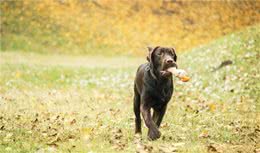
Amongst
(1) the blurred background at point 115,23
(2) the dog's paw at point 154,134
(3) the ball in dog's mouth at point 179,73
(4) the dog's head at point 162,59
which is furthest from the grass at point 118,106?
(1) the blurred background at point 115,23

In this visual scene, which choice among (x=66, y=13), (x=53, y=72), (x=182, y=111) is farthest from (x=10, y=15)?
(x=182, y=111)

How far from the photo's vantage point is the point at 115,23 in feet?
107

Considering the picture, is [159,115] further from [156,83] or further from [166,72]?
[166,72]

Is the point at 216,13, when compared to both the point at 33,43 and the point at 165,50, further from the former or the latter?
the point at 165,50

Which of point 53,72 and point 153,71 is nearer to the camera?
point 153,71

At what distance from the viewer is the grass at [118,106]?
7.79 metres

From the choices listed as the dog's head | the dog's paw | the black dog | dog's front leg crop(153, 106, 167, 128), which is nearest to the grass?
the dog's paw

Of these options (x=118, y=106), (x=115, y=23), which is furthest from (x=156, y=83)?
(x=115, y=23)

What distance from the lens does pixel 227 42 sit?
66.6 ft

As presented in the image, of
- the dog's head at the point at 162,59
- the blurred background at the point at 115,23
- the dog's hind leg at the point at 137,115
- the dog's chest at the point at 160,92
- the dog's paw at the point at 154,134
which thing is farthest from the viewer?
the blurred background at the point at 115,23

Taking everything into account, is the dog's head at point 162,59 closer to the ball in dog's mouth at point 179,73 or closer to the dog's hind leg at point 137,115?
the ball in dog's mouth at point 179,73

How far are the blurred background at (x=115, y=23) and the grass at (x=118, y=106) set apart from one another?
4713 mm

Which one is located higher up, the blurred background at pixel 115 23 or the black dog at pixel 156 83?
the blurred background at pixel 115 23

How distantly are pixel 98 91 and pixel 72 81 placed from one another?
2588 mm
